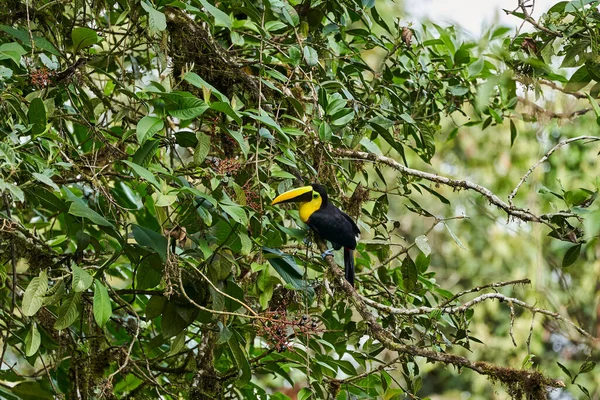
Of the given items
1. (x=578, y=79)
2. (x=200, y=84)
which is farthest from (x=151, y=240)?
(x=578, y=79)

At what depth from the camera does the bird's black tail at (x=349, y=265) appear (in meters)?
2.23

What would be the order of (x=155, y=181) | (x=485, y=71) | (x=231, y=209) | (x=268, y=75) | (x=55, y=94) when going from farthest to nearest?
1. (x=485, y=71)
2. (x=268, y=75)
3. (x=55, y=94)
4. (x=231, y=209)
5. (x=155, y=181)

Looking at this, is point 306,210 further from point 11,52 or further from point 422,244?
point 11,52

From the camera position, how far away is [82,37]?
1.87 metres

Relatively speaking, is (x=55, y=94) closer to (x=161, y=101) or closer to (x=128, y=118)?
(x=128, y=118)

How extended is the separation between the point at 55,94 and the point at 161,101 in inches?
19.6

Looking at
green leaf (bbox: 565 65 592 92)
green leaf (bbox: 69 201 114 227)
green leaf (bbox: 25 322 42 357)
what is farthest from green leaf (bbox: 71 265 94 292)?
green leaf (bbox: 565 65 592 92)

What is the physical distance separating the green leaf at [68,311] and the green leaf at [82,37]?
2.04 feet

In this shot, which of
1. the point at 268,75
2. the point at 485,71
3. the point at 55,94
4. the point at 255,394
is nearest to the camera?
the point at 55,94

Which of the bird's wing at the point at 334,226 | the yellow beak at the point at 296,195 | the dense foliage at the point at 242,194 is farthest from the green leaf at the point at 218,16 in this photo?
the bird's wing at the point at 334,226

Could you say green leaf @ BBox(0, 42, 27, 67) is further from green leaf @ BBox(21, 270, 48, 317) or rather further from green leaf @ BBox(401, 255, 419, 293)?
green leaf @ BBox(401, 255, 419, 293)

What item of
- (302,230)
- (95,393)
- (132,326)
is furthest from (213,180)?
(132,326)

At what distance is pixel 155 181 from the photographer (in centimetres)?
158

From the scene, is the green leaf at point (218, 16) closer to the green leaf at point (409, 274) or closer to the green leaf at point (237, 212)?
the green leaf at point (237, 212)
